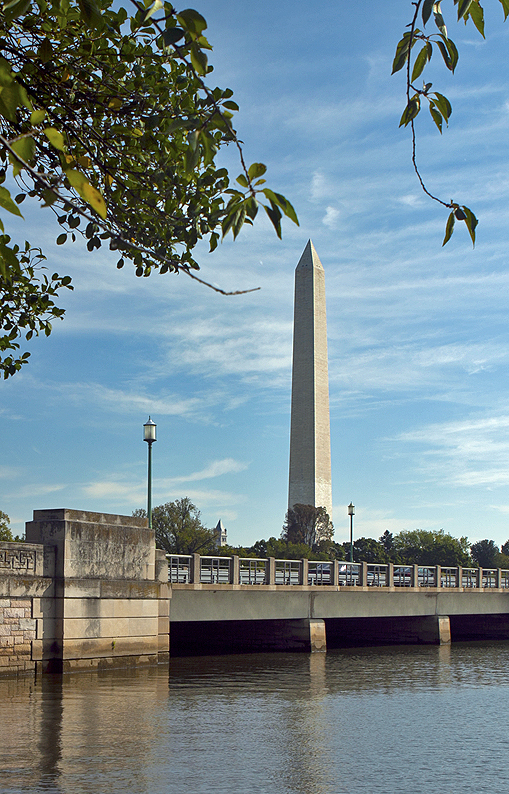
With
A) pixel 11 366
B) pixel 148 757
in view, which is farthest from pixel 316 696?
pixel 11 366

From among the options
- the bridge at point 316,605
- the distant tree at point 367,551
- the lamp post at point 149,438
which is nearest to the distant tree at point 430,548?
the distant tree at point 367,551

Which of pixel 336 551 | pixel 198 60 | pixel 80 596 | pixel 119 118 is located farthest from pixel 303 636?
pixel 336 551

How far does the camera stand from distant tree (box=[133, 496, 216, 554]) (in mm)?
79438

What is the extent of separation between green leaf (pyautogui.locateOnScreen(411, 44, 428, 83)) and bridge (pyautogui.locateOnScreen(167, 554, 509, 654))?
28410 millimetres

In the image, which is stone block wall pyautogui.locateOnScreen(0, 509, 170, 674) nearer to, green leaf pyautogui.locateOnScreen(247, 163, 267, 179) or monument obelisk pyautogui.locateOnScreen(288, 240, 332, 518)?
green leaf pyautogui.locateOnScreen(247, 163, 267, 179)

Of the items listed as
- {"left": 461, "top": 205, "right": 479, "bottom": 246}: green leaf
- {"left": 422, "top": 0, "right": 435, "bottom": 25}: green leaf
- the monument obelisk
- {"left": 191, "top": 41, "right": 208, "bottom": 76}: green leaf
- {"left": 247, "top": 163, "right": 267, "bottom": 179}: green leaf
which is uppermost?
the monument obelisk

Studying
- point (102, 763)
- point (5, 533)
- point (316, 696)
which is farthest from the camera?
point (5, 533)

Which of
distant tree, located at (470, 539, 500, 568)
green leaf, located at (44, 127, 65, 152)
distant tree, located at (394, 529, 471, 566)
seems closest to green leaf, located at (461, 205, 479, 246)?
green leaf, located at (44, 127, 65, 152)

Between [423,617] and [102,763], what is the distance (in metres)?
36.9

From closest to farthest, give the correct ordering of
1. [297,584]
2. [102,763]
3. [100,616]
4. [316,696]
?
[102,763] → [316,696] → [100,616] → [297,584]

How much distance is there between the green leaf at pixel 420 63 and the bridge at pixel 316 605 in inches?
1118

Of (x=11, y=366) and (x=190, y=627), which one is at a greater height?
(x=11, y=366)

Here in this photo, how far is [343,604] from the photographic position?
134ft

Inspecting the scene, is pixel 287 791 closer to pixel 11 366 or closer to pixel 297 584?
pixel 11 366
